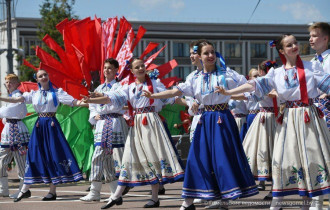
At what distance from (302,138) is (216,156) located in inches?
40.6

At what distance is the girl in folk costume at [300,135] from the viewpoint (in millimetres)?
6578

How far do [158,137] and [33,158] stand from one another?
2413mm

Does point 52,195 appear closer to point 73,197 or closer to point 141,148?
point 73,197

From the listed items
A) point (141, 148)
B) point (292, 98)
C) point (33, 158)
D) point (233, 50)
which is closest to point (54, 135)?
point (33, 158)

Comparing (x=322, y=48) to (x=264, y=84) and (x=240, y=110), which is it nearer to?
(x=264, y=84)

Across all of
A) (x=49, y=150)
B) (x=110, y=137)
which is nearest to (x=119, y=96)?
(x=110, y=137)

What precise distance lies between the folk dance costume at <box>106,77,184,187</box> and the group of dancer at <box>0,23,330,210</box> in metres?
0.01

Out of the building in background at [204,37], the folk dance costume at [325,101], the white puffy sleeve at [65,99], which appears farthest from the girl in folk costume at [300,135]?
the building in background at [204,37]

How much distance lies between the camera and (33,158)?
33.1ft

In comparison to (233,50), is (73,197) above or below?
below

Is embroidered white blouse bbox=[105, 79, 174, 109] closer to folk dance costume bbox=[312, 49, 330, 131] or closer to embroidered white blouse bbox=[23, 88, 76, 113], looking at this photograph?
embroidered white blouse bbox=[23, 88, 76, 113]

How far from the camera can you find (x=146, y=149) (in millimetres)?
8508

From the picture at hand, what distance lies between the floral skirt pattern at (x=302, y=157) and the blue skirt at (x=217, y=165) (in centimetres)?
61

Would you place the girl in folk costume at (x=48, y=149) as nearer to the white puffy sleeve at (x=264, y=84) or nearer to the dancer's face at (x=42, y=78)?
the dancer's face at (x=42, y=78)
